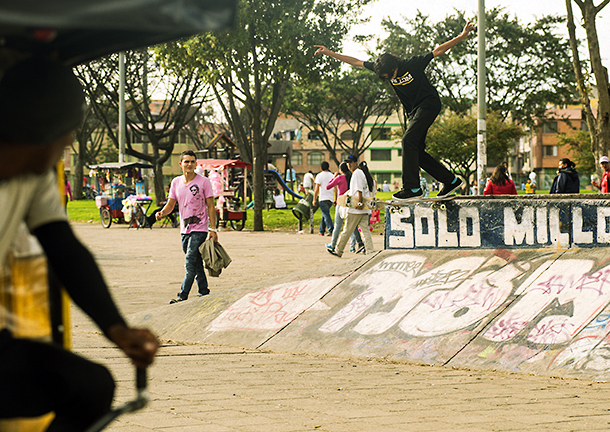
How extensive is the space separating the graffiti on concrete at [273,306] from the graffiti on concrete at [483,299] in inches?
17.3

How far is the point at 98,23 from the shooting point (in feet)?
5.00

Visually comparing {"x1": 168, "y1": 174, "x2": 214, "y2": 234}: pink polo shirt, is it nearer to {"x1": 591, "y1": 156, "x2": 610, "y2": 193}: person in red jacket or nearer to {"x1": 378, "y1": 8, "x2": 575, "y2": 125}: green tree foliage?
{"x1": 591, "y1": 156, "x2": 610, "y2": 193}: person in red jacket

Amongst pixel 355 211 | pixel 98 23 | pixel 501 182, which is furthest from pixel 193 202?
pixel 98 23

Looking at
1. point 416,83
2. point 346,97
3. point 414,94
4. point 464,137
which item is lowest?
point 414,94

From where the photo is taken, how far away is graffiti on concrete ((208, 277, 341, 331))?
734 cm

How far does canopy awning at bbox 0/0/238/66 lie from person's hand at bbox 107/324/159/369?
0.77 m

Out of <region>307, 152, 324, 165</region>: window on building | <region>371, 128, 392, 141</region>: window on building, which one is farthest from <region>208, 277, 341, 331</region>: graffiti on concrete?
<region>307, 152, 324, 165</region>: window on building

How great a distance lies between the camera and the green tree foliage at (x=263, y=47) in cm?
2173

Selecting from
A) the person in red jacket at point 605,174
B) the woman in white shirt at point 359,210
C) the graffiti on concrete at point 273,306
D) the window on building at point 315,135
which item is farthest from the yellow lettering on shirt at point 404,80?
the window on building at point 315,135

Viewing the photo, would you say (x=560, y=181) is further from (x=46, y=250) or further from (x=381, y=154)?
(x=381, y=154)

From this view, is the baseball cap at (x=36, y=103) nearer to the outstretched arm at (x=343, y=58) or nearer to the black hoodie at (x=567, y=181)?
the outstretched arm at (x=343, y=58)

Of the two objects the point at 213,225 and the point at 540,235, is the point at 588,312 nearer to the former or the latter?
the point at 540,235

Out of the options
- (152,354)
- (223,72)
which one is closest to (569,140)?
(223,72)

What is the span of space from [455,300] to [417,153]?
2063 mm
